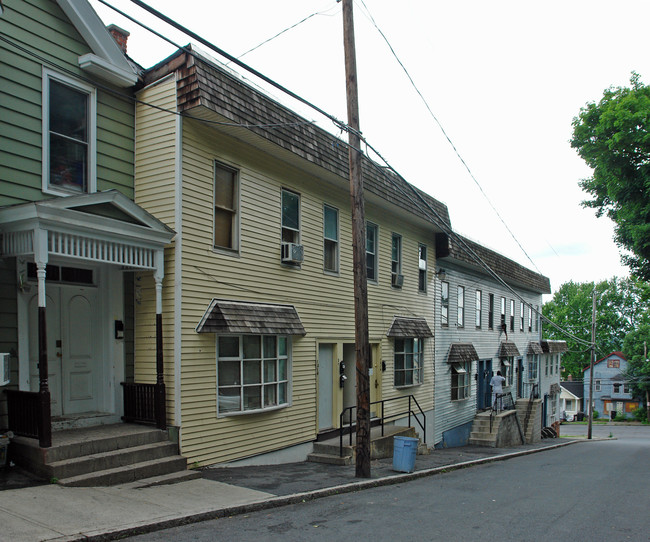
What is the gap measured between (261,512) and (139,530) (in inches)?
76.1

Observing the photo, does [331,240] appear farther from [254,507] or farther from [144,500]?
[144,500]

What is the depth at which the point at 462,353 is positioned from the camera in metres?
22.4

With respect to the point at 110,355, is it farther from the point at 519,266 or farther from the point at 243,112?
the point at 519,266

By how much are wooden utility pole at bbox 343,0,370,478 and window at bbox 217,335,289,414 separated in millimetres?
2230

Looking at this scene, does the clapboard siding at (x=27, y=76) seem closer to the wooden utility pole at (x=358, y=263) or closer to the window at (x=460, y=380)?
the wooden utility pole at (x=358, y=263)

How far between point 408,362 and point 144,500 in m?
12.3

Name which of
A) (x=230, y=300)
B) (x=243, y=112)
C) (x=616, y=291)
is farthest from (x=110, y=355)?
(x=616, y=291)

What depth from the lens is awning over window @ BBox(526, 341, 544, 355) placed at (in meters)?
32.7

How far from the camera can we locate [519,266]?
29984 mm

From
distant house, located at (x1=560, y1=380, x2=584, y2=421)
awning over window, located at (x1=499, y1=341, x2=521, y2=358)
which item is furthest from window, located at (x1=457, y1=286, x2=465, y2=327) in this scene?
distant house, located at (x1=560, y1=380, x2=584, y2=421)

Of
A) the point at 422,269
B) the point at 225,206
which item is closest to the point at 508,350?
the point at 422,269

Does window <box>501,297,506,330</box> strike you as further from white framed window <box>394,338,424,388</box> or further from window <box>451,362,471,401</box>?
white framed window <box>394,338,424,388</box>

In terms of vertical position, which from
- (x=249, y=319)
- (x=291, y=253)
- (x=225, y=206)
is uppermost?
(x=225, y=206)

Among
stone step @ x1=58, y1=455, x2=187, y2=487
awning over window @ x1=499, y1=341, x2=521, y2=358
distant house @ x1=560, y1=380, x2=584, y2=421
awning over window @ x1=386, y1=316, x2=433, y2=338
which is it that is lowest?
distant house @ x1=560, y1=380, x2=584, y2=421
